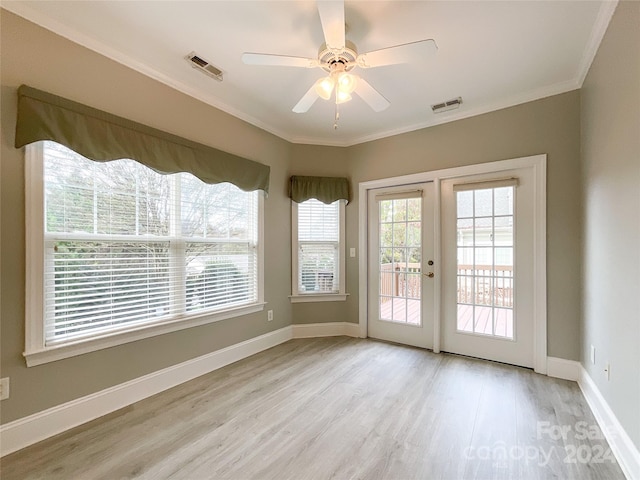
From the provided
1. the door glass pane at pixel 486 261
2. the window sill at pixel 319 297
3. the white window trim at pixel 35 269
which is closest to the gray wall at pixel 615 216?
the door glass pane at pixel 486 261

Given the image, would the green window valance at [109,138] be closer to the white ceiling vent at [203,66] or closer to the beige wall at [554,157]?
the white ceiling vent at [203,66]

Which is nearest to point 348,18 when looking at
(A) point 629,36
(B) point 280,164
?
(A) point 629,36

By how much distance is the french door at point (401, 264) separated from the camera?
3.29 metres

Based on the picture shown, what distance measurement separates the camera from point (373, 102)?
2.16 m

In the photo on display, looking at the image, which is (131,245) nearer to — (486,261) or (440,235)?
(440,235)

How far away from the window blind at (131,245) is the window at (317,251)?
842 millimetres

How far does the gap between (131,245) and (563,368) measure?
382cm

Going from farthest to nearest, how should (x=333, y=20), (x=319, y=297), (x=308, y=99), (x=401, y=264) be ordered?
1. (x=319, y=297)
2. (x=401, y=264)
3. (x=308, y=99)
4. (x=333, y=20)

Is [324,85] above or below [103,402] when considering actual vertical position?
above

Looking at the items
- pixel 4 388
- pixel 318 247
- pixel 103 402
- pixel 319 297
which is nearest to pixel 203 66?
pixel 318 247

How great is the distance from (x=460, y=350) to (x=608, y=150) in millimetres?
2203

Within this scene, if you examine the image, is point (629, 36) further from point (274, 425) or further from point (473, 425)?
point (274, 425)

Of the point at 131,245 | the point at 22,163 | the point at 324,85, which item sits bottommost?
the point at 131,245

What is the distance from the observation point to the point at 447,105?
285 centimetres
